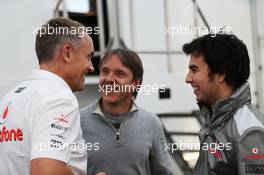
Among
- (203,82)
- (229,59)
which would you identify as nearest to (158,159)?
(203,82)

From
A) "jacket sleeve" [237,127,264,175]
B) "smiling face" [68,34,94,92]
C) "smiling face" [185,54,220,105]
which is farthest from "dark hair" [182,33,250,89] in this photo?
"smiling face" [68,34,94,92]

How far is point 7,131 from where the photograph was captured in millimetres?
1328

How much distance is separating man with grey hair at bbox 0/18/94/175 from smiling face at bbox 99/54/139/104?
1.56 feet

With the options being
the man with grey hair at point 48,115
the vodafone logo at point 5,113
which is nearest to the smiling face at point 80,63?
the man with grey hair at point 48,115

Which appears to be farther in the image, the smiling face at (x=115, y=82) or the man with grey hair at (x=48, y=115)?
the smiling face at (x=115, y=82)

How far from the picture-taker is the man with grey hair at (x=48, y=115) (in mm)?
1244

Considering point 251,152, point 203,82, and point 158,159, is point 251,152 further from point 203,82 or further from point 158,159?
point 158,159

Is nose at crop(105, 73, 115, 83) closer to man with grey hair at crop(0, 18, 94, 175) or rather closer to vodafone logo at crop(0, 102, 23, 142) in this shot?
man with grey hair at crop(0, 18, 94, 175)

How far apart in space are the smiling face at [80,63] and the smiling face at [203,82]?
43 cm

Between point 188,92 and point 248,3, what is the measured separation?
144 cm

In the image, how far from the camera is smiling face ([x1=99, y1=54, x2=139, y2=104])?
1995 millimetres

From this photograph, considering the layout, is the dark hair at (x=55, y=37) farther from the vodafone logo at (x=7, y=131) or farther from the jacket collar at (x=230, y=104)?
the jacket collar at (x=230, y=104)

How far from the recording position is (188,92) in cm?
405

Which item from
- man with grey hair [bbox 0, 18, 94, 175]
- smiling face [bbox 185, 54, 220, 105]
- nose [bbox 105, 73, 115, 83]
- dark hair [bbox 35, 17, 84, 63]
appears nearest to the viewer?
man with grey hair [bbox 0, 18, 94, 175]
